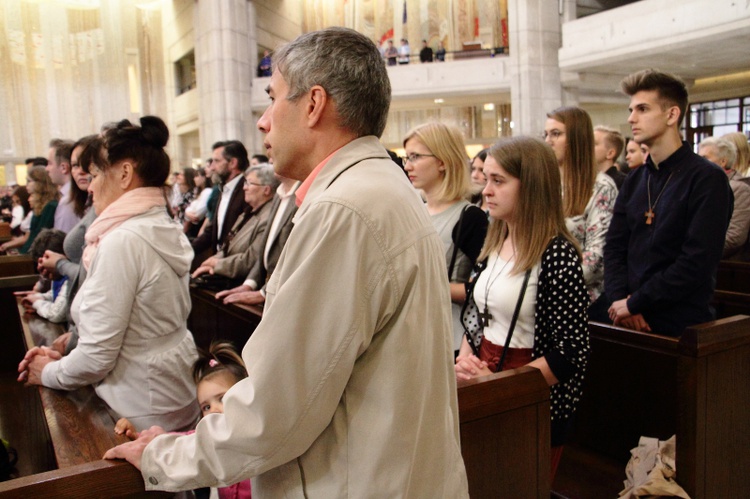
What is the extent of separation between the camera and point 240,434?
119 cm

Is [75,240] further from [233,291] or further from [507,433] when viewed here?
[507,433]

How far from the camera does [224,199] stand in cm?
553

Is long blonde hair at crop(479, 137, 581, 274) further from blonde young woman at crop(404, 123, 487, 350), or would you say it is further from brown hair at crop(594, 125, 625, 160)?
brown hair at crop(594, 125, 625, 160)

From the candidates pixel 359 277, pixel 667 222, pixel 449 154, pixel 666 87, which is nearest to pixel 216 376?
pixel 359 277

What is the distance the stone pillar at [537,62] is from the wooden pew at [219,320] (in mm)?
11680

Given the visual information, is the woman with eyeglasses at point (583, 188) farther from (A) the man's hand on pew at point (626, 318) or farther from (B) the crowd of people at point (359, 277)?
(A) the man's hand on pew at point (626, 318)

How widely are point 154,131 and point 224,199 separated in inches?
121

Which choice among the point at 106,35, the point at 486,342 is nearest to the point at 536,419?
the point at 486,342

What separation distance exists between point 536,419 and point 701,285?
4.01 feet

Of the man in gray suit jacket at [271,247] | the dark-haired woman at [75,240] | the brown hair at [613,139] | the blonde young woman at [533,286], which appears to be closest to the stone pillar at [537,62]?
the brown hair at [613,139]

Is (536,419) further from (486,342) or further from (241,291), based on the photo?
(241,291)

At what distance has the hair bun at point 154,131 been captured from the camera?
2479 mm

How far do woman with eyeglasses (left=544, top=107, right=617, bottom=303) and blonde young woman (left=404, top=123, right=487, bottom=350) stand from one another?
1.95 ft

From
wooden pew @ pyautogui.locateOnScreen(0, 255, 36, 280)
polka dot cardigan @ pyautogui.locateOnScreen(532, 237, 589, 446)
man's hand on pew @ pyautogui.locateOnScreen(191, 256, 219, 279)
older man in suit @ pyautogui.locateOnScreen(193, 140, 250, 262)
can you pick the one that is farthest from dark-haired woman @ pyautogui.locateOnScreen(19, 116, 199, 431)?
wooden pew @ pyautogui.locateOnScreen(0, 255, 36, 280)
